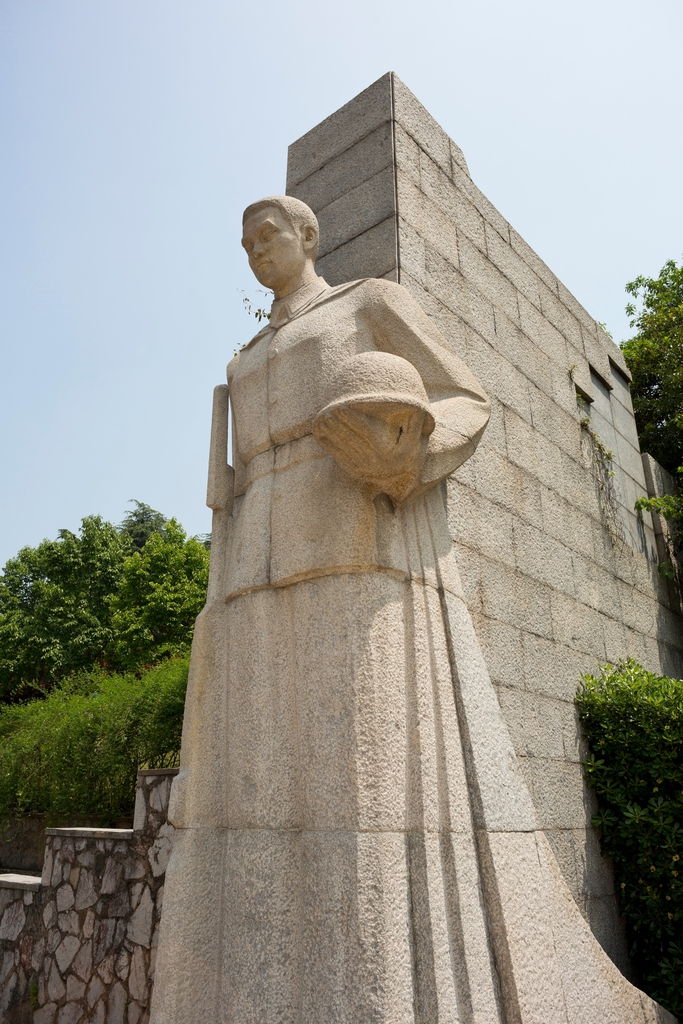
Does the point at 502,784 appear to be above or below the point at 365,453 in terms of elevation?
below

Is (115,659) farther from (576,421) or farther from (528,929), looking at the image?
(528,929)

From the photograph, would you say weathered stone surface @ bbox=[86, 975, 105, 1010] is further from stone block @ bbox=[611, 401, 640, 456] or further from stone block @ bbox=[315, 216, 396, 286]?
stone block @ bbox=[611, 401, 640, 456]

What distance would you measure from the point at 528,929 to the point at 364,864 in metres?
0.60

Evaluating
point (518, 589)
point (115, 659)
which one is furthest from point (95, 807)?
point (115, 659)

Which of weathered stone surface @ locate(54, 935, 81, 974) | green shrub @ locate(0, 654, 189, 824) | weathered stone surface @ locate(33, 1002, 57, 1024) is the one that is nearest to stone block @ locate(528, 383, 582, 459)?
green shrub @ locate(0, 654, 189, 824)

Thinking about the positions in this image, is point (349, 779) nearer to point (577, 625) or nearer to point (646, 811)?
point (646, 811)

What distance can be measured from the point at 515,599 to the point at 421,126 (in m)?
2.67

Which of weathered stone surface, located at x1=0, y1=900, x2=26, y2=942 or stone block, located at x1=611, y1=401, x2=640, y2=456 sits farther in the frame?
stone block, located at x1=611, y1=401, x2=640, y2=456

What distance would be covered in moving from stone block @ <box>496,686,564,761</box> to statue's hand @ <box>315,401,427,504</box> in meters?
1.51

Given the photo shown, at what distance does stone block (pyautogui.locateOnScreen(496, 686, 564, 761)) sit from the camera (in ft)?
11.3

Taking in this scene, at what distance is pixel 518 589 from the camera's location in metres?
3.86

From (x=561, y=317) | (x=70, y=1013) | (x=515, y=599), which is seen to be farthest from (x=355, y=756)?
(x=561, y=317)

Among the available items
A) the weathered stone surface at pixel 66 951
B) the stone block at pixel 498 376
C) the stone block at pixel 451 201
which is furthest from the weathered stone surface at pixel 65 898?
the stone block at pixel 451 201

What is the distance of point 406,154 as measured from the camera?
156 inches
